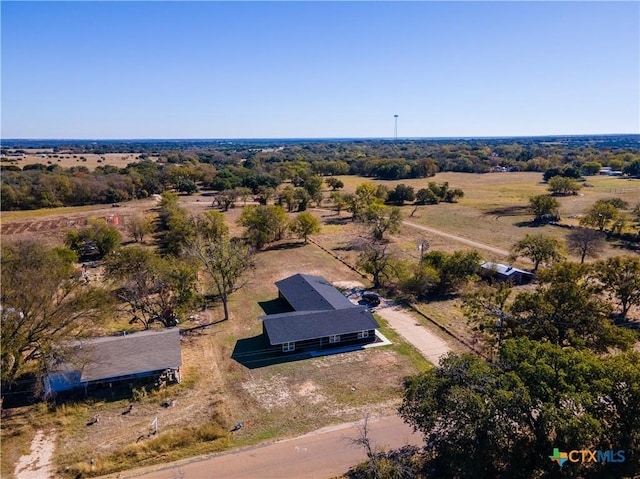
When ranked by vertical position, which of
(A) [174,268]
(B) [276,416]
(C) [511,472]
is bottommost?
(B) [276,416]

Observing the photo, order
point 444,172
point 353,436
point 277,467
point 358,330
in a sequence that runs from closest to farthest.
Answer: point 277,467
point 353,436
point 358,330
point 444,172

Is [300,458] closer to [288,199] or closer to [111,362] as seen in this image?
[111,362]

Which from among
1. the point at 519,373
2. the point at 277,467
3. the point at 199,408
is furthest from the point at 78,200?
the point at 519,373

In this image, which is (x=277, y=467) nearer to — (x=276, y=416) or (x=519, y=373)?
(x=276, y=416)

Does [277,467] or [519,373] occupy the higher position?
[519,373]

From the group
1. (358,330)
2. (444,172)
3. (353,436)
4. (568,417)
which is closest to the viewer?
(568,417)

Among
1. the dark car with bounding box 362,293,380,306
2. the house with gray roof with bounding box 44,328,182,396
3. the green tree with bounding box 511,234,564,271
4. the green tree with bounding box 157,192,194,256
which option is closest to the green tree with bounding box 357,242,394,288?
the dark car with bounding box 362,293,380,306
